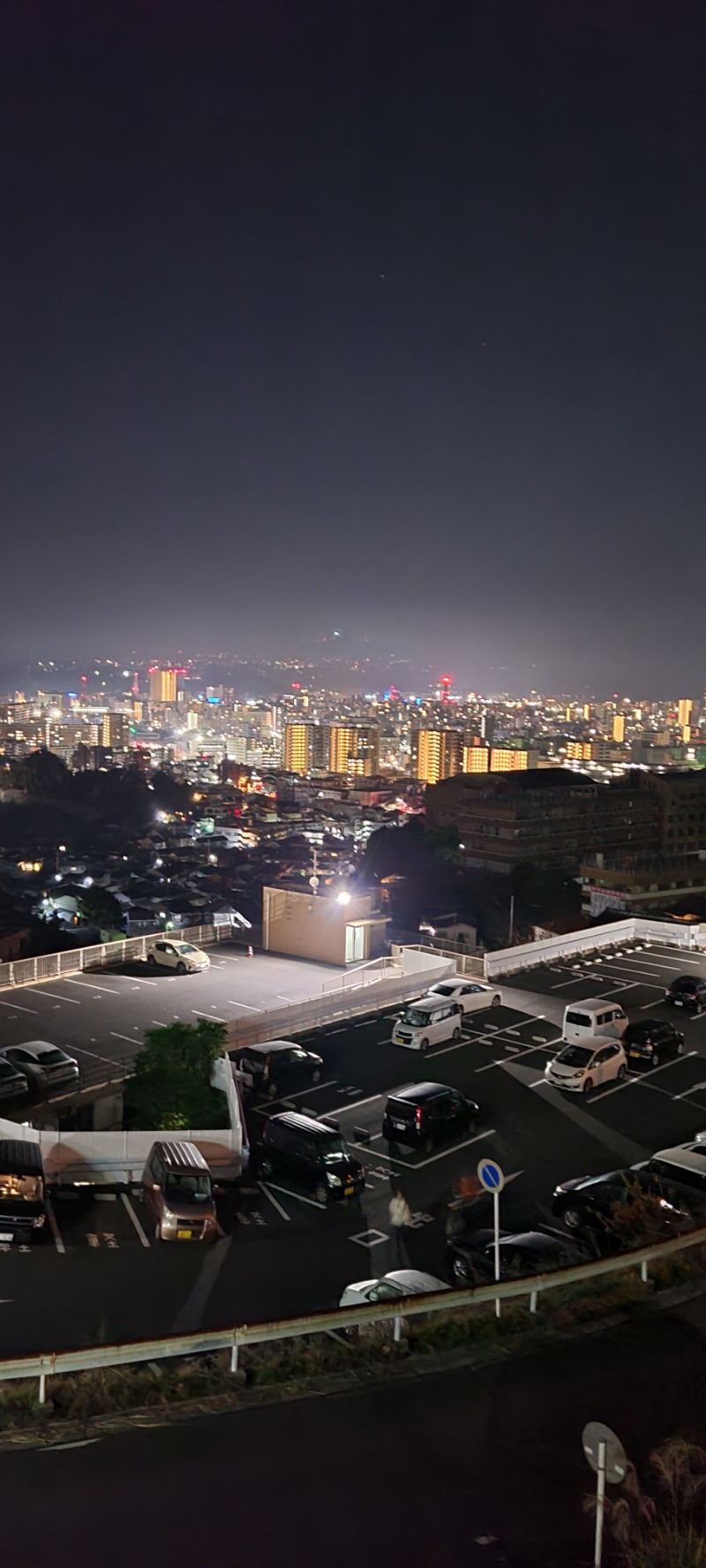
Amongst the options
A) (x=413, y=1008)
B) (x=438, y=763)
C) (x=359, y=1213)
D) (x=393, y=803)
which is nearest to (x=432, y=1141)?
(x=359, y=1213)

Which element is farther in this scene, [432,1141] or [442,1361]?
[432,1141]

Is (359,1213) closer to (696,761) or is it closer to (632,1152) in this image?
(632,1152)

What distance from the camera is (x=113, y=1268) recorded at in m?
5.52

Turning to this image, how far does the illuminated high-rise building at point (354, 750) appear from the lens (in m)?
96.7

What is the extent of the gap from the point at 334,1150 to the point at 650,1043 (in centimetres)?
368

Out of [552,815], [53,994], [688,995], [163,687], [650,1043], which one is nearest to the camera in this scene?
[650,1043]

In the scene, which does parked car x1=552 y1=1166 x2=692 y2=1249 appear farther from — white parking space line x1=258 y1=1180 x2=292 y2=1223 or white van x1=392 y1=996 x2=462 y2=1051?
white van x1=392 y1=996 x2=462 y2=1051

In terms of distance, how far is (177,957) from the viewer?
12.3 m

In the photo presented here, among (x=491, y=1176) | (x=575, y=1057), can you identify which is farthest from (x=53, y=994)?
(x=491, y=1176)

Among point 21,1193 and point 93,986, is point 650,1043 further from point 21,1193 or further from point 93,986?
point 93,986

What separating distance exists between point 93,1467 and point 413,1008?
6708mm

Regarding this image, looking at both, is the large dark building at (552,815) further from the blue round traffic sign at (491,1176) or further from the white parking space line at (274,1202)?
the blue round traffic sign at (491,1176)

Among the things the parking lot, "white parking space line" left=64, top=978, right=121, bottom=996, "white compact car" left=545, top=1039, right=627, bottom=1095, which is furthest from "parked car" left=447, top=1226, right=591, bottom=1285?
"white parking space line" left=64, top=978, right=121, bottom=996

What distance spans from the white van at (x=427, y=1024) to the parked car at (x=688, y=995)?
2461 millimetres
